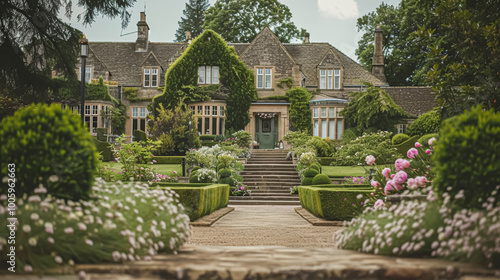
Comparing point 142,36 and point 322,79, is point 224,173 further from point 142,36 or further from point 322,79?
point 142,36

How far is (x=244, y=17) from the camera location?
148 ft

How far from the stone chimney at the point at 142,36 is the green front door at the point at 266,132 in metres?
12.4

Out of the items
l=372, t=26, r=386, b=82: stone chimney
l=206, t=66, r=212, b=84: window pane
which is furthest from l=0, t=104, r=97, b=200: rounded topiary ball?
l=372, t=26, r=386, b=82: stone chimney

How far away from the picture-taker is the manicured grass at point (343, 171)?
2217cm

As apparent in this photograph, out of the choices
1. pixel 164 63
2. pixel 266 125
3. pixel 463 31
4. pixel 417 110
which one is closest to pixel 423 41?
pixel 463 31

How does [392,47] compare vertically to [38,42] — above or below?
above

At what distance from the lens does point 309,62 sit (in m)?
37.5

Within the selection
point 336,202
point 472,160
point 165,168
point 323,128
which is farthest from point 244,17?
point 472,160

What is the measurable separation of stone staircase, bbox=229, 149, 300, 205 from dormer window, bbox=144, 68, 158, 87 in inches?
441

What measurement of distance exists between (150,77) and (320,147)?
48.0ft

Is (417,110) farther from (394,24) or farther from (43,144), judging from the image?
(43,144)

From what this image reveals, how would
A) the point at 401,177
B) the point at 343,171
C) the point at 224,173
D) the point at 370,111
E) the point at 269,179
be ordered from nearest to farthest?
1. the point at 401,177
2. the point at 224,173
3. the point at 269,179
4. the point at 343,171
5. the point at 370,111

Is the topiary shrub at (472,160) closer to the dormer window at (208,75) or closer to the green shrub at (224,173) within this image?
the green shrub at (224,173)

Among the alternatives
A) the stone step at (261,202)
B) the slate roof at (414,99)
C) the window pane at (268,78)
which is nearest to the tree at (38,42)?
the stone step at (261,202)
